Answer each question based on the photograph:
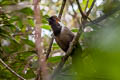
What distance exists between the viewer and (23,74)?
2223mm

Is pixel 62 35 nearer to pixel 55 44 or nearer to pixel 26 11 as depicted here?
pixel 55 44

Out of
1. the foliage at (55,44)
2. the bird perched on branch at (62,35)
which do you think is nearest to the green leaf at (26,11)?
the foliage at (55,44)

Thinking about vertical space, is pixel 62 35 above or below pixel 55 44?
above

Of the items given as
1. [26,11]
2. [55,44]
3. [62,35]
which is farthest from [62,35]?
[26,11]

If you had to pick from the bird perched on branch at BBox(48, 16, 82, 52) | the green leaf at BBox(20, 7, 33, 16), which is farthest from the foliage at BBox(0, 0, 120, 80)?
the bird perched on branch at BBox(48, 16, 82, 52)

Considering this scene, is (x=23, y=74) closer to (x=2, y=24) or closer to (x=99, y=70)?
(x=2, y=24)

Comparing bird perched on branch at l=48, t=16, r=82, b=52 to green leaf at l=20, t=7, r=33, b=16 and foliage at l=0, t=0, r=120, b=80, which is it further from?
green leaf at l=20, t=7, r=33, b=16

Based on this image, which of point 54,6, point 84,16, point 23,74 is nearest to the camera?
point 84,16

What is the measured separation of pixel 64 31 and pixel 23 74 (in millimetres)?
838

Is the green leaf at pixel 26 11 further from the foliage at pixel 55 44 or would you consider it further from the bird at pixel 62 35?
the bird at pixel 62 35

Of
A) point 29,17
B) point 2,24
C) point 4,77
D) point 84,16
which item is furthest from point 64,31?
point 84,16

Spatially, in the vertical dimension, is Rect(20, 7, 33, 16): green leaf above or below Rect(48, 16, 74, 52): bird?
above

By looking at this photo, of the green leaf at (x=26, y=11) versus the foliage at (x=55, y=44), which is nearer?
the foliage at (x=55, y=44)

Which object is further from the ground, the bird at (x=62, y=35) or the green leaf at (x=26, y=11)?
the green leaf at (x=26, y=11)
